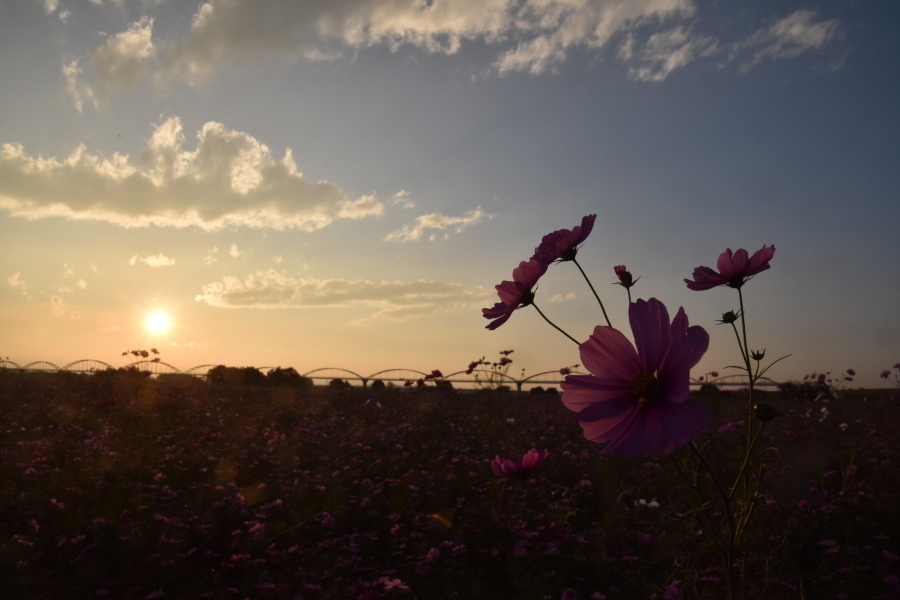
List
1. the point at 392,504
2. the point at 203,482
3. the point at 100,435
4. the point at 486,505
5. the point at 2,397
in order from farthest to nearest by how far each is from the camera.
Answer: the point at 2,397
the point at 100,435
the point at 203,482
the point at 392,504
the point at 486,505

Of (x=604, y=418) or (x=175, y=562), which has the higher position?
(x=604, y=418)

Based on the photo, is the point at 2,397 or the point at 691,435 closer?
the point at 691,435

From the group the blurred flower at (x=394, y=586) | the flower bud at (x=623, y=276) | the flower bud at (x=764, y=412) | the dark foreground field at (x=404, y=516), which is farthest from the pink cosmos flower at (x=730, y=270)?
the blurred flower at (x=394, y=586)

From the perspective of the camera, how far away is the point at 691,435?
0.77 meters

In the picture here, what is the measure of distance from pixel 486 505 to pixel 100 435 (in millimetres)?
4091

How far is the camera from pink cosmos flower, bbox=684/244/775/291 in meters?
1.27

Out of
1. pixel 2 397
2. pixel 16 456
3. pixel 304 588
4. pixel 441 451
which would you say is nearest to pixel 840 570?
pixel 304 588

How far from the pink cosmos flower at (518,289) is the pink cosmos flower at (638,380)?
33 cm

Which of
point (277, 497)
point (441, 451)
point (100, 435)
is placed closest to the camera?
point (277, 497)

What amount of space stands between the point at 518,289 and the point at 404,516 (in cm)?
276

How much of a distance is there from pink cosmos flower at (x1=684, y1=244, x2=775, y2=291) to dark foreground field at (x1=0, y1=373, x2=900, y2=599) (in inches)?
19.6

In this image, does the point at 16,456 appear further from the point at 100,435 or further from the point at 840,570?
the point at 840,570

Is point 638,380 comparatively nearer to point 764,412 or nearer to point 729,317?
point 764,412

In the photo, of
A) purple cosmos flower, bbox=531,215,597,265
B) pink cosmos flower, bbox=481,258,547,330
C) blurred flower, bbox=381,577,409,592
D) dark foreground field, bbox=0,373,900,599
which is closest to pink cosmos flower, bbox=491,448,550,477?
dark foreground field, bbox=0,373,900,599
